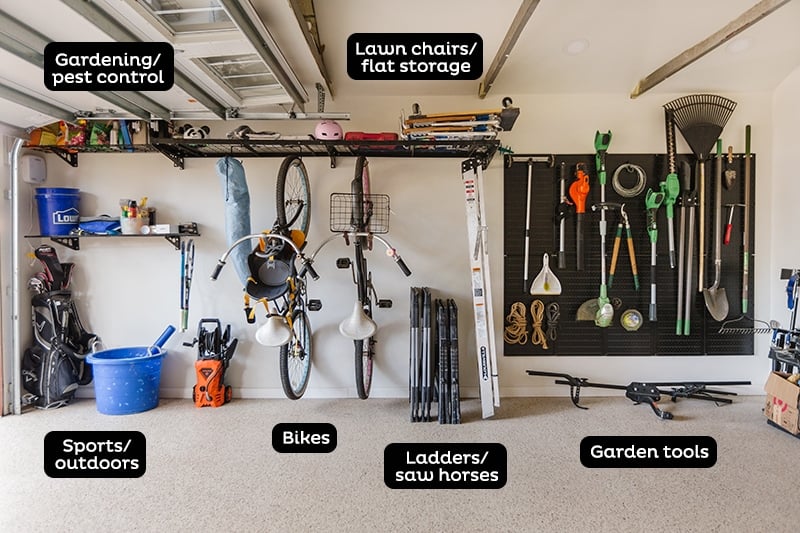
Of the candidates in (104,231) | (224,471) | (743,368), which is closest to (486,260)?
(224,471)

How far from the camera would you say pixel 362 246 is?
2.96 metres

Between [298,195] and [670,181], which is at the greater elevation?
[670,181]

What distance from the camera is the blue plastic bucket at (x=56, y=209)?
3126 mm

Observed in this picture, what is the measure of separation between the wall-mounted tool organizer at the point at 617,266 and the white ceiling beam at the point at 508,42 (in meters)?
0.61

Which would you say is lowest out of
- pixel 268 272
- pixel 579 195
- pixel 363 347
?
pixel 363 347

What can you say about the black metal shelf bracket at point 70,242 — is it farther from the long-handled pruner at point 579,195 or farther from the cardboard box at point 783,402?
the cardboard box at point 783,402

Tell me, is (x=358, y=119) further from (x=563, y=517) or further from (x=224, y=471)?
(x=563, y=517)

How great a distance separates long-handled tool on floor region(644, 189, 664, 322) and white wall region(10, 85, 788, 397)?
425 millimetres

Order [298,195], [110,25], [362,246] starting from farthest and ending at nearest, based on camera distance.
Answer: [298,195], [362,246], [110,25]

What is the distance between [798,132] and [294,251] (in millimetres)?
4027

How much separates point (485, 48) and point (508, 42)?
1.21 feet

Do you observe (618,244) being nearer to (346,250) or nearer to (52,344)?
(346,250)

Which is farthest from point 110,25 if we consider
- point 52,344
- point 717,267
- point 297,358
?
point 717,267

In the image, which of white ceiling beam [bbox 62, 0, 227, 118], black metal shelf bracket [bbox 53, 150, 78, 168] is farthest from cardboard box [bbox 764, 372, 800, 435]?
black metal shelf bracket [bbox 53, 150, 78, 168]
